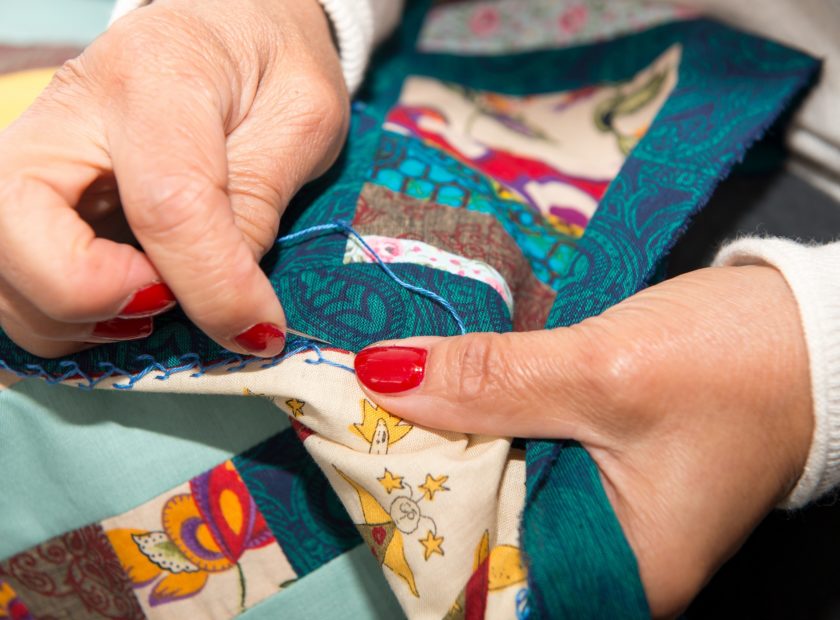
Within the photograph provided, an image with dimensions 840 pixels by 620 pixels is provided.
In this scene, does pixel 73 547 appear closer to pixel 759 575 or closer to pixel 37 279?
pixel 37 279

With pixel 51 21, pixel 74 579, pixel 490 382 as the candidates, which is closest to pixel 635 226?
pixel 490 382

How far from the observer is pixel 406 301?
2.14 ft

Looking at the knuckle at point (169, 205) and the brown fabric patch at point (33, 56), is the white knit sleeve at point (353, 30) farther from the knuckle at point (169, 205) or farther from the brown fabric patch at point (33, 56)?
the knuckle at point (169, 205)

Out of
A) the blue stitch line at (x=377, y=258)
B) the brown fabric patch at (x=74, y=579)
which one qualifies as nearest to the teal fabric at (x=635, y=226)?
the blue stitch line at (x=377, y=258)

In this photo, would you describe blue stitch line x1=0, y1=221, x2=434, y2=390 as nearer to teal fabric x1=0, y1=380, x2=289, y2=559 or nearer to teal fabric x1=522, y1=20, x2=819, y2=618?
teal fabric x1=0, y1=380, x2=289, y2=559

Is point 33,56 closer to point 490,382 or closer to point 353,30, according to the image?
point 353,30

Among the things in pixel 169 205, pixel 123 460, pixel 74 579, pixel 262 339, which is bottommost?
pixel 74 579

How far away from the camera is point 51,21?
1122 mm

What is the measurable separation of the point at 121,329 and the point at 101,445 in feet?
0.57

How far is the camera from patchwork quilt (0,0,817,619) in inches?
22.3

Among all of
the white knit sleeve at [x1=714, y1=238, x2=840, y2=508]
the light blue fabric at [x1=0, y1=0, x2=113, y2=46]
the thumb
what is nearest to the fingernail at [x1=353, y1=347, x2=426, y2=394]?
the thumb

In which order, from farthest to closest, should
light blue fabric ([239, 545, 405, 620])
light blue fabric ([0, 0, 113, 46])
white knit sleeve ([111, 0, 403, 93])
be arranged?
light blue fabric ([0, 0, 113, 46]) < white knit sleeve ([111, 0, 403, 93]) < light blue fabric ([239, 545, 405, 620])

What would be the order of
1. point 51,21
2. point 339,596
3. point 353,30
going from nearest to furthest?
point 339,596
point 353,30
point 51,21

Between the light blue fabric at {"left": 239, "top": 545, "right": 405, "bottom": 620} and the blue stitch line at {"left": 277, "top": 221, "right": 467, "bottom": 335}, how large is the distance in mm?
267
